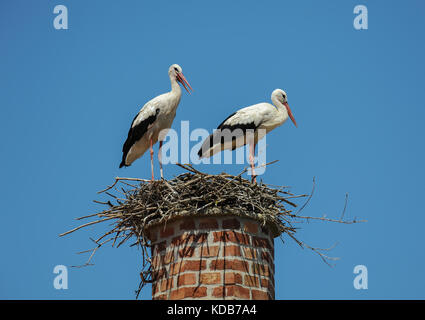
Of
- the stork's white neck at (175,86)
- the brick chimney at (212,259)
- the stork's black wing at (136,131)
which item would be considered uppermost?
the stork's white neck at (175,86)

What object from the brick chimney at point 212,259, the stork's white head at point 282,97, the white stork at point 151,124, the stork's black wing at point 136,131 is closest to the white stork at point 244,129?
the stork's white head at point 282,97

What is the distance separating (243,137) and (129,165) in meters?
1.69

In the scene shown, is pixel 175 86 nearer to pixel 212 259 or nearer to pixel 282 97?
pixel 282 97

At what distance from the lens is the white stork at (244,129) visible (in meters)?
11.4

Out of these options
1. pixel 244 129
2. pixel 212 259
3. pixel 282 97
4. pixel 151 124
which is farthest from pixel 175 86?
pixel 212 259

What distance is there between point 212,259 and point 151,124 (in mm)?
→ 3639

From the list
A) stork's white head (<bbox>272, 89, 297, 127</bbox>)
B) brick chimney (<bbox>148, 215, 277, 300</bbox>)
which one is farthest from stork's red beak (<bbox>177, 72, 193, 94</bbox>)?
brick chimney (<bbox>148, 215, 277, 300</bbox>)

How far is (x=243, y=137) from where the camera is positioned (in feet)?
37.5

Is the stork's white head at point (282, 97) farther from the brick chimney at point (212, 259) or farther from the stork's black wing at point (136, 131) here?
Result: the brick chimney at point (212, 259)

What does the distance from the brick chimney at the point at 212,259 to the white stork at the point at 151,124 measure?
9.87 ft

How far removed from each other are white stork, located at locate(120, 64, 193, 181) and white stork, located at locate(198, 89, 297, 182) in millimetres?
746

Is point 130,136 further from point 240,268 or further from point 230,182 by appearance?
point 240,268

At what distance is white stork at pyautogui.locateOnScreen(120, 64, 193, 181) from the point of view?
35.6 ft
